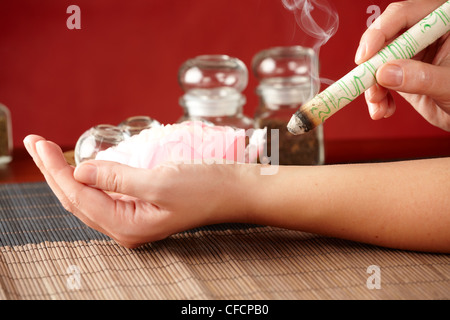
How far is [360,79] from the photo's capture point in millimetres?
841

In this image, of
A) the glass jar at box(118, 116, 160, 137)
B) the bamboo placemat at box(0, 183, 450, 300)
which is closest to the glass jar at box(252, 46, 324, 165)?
the glass jar at box(118, 116, 160, 137)

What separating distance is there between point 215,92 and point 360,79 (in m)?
0.51

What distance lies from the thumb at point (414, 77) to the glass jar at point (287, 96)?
33cm

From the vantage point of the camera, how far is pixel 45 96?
2.12m

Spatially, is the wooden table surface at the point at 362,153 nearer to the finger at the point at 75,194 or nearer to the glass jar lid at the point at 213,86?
the glass jar lid at the point at 213,86

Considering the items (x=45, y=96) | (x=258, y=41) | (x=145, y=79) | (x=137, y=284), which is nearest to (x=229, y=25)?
(x=258, y=41)

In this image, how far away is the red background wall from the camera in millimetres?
2045

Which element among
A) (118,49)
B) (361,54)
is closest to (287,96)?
(361,54)

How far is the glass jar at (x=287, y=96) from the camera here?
1.22m

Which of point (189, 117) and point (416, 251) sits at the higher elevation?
point (189, 117)
